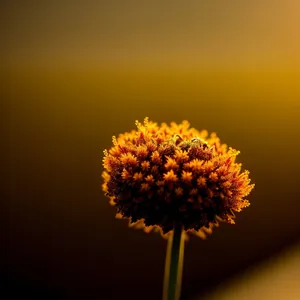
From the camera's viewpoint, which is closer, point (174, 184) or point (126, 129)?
point (174, 184)

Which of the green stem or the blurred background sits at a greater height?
the blurred background

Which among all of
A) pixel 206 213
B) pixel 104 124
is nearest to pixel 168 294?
pixel 206 213

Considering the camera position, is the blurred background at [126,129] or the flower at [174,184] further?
the blurred background at [126,129]

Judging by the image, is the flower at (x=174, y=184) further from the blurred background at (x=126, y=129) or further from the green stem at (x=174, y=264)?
→ the blurred background at (x=126, y=129)

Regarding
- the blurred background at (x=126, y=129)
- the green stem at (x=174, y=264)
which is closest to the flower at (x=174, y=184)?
the green stem at (x=174, y=264)

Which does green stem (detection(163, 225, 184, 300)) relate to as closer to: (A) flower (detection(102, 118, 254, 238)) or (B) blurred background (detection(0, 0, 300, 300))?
(A) flower (detection(102, 118, 254, 238))

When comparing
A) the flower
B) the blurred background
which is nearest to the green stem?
the flower

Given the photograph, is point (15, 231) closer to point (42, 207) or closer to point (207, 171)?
point (42, 207)

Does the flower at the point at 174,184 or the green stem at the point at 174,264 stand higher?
the flower at the point at 174,184
